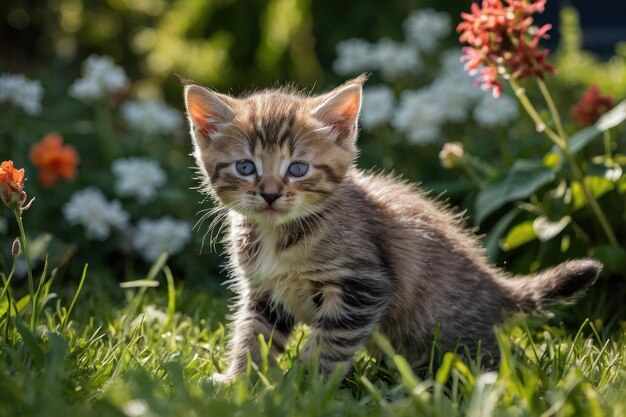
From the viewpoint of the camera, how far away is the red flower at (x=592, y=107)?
421 centimetres

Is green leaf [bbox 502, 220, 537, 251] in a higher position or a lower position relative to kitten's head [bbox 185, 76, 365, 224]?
lower

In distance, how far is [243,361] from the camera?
9.61 feet

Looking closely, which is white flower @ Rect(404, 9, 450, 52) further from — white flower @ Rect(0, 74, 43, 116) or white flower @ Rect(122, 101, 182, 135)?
white flower @ Rect(0, 74, 43, 116)

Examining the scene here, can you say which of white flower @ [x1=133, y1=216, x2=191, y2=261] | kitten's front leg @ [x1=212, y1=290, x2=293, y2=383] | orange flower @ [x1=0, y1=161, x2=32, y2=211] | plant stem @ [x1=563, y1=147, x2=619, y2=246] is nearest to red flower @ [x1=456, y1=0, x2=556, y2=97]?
plant stem @ [x1=563, y1=147, x2=619, y2=246]

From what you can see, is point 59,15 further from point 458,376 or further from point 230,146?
point 458,376

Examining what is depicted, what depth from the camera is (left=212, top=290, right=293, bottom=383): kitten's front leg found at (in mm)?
2992

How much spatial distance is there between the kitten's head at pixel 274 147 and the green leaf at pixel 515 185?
0.99m

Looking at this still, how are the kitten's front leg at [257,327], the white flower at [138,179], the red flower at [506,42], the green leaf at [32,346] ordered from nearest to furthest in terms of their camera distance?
the green leaf at [32,346] → the kitten's front leg at [257,327] → the red flower at [506,42] → the white flower at [138,179]

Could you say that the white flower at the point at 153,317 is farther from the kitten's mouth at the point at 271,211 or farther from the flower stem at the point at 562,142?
the flower stem at the point at 562,142

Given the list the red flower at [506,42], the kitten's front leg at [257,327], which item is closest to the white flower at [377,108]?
the red flower at [506,42]

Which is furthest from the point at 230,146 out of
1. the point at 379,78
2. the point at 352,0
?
the point at 352,0

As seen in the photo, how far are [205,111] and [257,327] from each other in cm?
79

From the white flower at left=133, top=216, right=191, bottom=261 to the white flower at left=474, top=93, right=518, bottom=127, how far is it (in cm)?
181

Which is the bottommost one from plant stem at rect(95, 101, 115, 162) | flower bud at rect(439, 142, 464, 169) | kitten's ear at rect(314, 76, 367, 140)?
plant stem at rect(95, 101, 115, 162)
